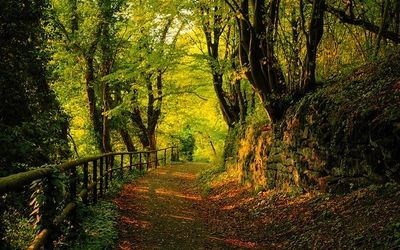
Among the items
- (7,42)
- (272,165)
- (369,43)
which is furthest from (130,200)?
(369,43)

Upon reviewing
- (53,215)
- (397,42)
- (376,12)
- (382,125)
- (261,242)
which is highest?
(376,12)

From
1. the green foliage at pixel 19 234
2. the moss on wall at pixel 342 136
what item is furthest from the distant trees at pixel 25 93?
the moss on wall at pixel 342 136

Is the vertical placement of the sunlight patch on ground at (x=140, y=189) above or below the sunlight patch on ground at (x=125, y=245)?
above

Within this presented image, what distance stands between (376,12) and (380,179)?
6473 mm

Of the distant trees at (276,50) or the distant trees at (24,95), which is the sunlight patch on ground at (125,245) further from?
the distant trees at (276,50)

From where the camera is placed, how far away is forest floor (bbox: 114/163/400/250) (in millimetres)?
6152

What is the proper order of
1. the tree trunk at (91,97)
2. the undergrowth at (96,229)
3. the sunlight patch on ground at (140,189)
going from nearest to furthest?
the undergrowth at (96,229) < the sunlight patch on ground at (140,189) < the tree trunk at (91,97)

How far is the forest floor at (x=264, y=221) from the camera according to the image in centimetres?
615

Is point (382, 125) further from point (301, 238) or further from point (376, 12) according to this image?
point (376, 12)

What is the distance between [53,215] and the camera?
16.5 ft

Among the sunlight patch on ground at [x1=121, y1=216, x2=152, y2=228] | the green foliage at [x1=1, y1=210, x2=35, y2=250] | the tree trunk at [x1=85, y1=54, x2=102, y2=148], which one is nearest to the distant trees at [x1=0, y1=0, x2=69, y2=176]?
the green foliage at [x1=1, y1=210, x2=35, y2=250]

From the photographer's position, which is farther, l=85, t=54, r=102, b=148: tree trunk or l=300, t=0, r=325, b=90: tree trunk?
l=85, t=54, r=102, b=148: tree trunk

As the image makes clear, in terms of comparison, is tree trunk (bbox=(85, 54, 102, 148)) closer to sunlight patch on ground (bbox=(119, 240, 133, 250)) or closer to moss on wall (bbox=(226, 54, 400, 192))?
moss on wall (bbox=(226, 54, 400, 192))

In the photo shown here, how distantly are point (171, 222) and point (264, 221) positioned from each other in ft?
6.88
